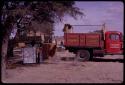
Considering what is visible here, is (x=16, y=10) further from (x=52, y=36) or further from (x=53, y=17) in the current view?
(x=52, y=36)

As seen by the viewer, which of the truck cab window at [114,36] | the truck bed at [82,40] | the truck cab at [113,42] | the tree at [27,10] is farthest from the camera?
the truck cab window at [114,36]

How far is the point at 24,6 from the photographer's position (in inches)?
682

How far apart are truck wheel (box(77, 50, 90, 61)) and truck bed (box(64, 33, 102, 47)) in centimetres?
55

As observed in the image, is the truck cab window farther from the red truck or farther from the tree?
the tree

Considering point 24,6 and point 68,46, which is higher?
point 24,6

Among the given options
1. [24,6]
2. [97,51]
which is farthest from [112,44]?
[24,6]

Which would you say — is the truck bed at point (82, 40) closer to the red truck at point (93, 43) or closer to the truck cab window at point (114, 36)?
the red truck at point (93, 43)

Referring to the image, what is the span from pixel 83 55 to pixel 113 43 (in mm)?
2528

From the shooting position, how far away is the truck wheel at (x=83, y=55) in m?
26.8

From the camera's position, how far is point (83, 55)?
27.0 meters

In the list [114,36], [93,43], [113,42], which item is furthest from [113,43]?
[93,43]

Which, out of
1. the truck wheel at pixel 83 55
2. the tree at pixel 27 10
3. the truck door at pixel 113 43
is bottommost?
the truck wheel at pixel 83 55

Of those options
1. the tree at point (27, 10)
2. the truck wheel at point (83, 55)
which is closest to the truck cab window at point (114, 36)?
the truck wheel at point (83, 55)

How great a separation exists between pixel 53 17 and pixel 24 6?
218 cm
